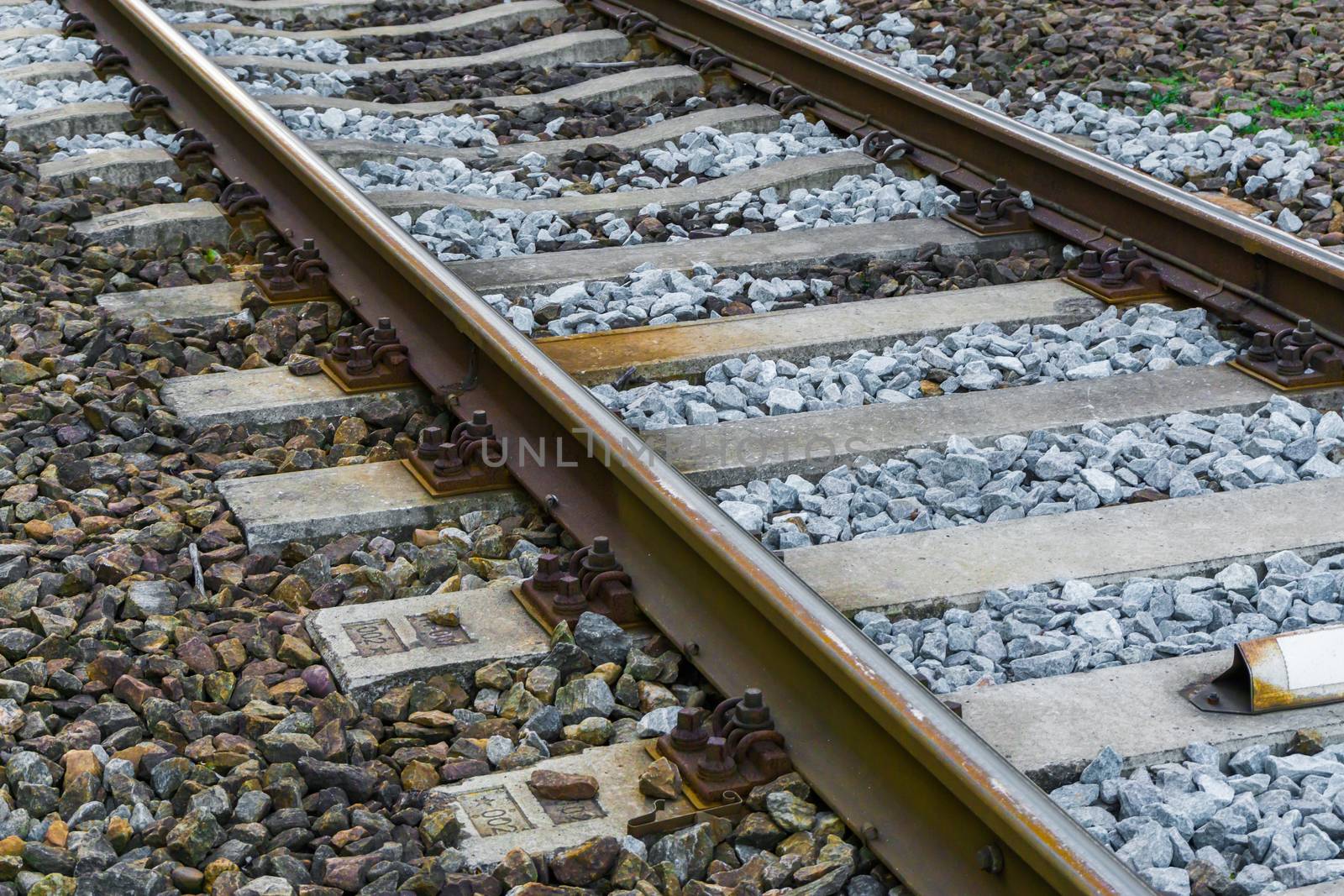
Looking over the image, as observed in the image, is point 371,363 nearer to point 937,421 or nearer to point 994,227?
point 937,421

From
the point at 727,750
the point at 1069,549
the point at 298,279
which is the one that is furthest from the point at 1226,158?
the point at 727,750

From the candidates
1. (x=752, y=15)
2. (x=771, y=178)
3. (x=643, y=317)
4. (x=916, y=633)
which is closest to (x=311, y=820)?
(x=916, y=633)

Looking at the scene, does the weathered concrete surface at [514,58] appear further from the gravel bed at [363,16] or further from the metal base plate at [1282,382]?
the metal base plate at [1282,382]

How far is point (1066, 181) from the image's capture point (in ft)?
19.0

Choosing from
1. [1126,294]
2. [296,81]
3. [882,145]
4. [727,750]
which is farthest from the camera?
[296,81]

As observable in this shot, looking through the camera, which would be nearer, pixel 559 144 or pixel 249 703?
pixel 249 703

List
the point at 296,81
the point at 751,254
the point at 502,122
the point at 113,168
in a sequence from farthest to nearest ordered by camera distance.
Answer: the point at 296,81 → the point at 502,122 → the point at 113,168 → the point at 751,254

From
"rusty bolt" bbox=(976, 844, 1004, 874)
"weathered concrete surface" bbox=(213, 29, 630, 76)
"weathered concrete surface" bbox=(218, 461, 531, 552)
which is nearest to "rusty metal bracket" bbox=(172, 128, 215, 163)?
"weathered concrete surface" bbox=(213, 29, 630, 76)

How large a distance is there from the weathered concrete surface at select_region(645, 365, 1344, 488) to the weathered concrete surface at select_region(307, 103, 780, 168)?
2.65 meters

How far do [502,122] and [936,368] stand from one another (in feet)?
9.96

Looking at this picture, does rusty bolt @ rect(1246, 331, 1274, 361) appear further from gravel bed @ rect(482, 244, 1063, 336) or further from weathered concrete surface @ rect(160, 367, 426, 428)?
weathered concrete surface @ rect(160, 367, 426, 428)

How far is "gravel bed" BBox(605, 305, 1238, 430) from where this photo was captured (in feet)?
14.8

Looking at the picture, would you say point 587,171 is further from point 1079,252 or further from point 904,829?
point 904,829

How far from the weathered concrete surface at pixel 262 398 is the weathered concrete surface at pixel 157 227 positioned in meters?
1.22
